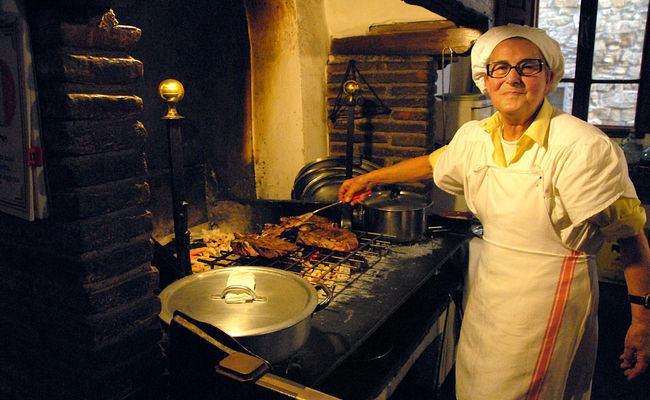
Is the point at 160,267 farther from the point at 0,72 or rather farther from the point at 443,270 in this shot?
the point at 443,270

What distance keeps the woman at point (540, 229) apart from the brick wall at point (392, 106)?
2.34 metres

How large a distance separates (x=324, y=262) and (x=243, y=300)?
40.0 inches

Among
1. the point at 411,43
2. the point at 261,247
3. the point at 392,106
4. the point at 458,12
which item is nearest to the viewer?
the point at 261,247

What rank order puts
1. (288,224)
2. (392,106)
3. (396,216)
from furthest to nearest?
(392,106) < (288,224) < (396,216)

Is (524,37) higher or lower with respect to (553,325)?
higher

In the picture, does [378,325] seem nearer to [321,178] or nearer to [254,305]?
[254,305]

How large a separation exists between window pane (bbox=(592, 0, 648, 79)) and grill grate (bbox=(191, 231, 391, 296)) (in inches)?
218

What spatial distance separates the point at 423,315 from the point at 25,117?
2.29 m

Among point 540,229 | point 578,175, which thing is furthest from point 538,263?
point 578,175

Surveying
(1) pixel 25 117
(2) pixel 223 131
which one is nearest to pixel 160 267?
(1) pixel 25 117

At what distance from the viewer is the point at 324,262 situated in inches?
113

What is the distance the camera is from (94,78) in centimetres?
167

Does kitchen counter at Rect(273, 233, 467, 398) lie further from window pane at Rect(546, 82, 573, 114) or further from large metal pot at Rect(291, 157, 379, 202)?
window pane at Rect(546, 82, 573, 114)

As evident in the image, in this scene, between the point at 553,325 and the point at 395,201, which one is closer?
the point at 553,325
